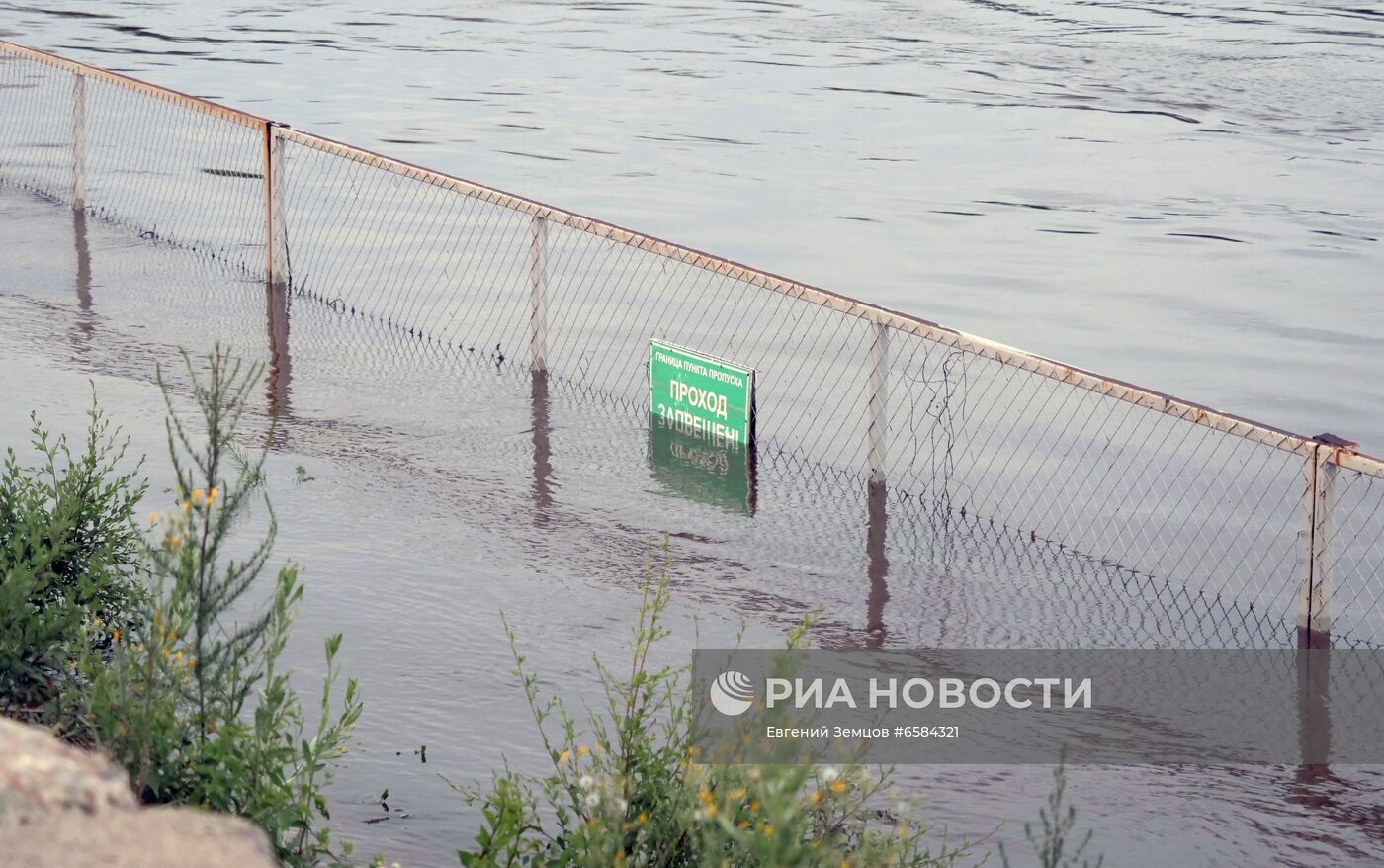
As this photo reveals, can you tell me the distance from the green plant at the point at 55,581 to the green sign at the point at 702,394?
4.17m

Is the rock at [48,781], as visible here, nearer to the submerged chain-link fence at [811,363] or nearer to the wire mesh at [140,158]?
the submerged chain-link fence at [811,363]

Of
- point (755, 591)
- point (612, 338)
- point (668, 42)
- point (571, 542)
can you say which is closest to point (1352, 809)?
point (755, 591)

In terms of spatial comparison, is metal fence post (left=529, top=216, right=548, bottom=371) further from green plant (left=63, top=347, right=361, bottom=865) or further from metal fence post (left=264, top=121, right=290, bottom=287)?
green plant (left=63, top=347, right=361, bottom=865)

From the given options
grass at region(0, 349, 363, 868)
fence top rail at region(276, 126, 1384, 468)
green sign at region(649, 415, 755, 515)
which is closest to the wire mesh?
fence top rail at region(276, 126, 1384, 468)

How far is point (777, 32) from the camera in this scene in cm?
3622

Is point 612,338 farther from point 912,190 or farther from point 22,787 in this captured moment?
point 22,787

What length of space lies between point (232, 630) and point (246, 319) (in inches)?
256

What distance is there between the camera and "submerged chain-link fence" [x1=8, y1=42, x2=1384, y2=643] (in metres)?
10.5

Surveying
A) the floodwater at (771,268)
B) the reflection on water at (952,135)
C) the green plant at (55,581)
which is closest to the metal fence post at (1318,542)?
the floodwater at (771,268)

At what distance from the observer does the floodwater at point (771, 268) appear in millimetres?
8180

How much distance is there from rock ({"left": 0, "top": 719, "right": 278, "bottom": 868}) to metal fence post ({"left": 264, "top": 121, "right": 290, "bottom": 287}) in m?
10.8

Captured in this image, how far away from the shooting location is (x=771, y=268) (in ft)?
58.4

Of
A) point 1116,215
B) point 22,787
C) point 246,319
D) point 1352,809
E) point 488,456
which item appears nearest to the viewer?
point 22,787

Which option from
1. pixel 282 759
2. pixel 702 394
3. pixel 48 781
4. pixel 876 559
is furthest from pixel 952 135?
pixel 48 781
